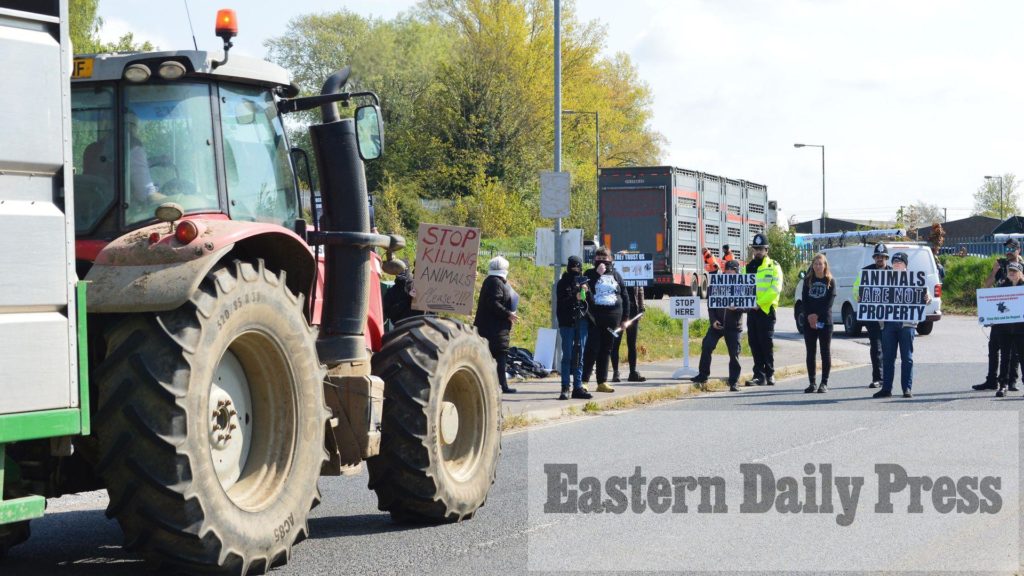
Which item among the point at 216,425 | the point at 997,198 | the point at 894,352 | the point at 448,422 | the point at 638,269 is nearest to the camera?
the point at 216,425

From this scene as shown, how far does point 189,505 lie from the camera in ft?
18.2

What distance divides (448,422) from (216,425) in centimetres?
221

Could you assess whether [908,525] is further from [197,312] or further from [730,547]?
[197,312]

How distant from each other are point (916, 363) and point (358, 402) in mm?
17904

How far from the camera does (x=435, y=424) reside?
7.70 metres

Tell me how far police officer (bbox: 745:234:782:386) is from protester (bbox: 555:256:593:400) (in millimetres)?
3258

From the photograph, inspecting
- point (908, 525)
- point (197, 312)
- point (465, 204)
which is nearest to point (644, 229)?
point (465, 204)

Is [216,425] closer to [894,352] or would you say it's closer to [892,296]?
[894,352]

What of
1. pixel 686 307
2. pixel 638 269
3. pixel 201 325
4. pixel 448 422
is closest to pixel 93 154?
pixel 201 325

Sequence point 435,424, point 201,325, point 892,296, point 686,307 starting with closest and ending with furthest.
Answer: point 201,325 → point 435,424 → point 892,296 → point 686,307

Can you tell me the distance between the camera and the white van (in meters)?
29.6

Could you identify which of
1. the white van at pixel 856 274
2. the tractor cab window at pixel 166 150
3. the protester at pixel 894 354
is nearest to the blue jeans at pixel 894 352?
the protester at pixel 894 354

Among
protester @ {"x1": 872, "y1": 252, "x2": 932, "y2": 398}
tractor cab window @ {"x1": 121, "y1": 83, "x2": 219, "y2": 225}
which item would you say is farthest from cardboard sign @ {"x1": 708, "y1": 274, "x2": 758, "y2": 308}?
tractor cab window @ {"x1": 121, "y1": 83, "x2": 219, "y2": 225}

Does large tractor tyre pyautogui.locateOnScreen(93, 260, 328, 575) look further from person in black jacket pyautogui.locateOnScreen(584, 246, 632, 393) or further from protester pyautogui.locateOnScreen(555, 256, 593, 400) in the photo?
person in black jacket pyautogui.locateOnScreen(584, 246, 632, 393)
